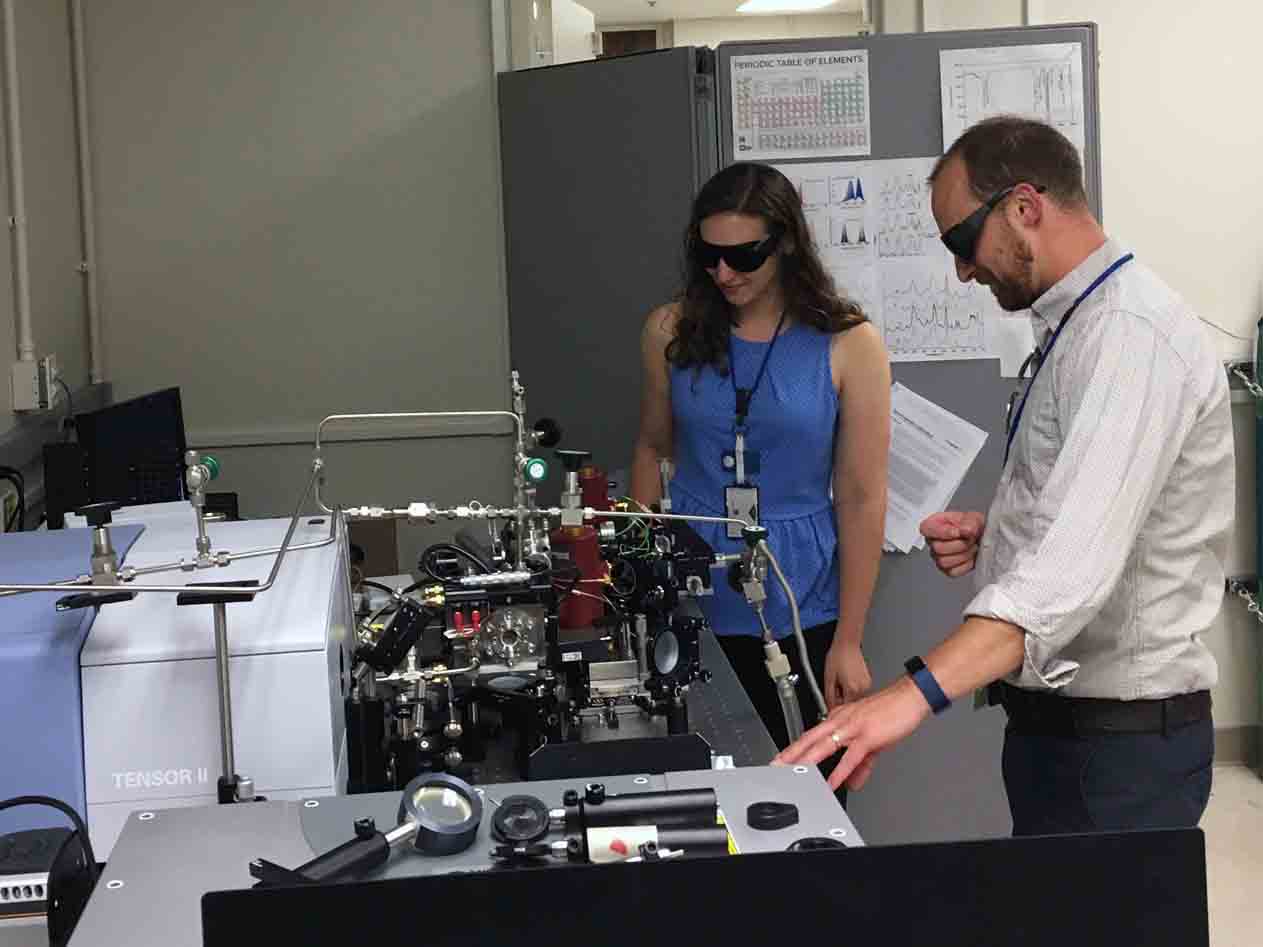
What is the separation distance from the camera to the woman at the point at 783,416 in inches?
100

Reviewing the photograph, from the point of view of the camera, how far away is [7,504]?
300cm

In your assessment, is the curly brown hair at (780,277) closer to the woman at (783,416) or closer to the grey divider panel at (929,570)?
the woman at (783,416)

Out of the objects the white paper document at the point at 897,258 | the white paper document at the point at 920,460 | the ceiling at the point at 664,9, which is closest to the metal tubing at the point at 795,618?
the white paper document at the point at 920,460

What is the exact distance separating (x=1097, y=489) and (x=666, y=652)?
22.3 inches

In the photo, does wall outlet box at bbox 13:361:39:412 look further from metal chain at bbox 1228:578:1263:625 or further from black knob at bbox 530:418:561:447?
metal chain at bbox 1228:578:1263:625

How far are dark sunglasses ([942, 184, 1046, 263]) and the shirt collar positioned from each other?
0.32ft

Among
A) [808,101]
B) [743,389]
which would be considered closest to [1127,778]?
[743,389]

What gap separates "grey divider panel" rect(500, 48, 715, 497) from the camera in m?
3.55

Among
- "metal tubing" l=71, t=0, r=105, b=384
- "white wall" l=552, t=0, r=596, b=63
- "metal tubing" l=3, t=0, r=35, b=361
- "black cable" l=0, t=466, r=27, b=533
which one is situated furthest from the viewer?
"white wall" l=552, t=0, r=596, b=63

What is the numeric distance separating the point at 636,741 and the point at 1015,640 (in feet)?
1.31

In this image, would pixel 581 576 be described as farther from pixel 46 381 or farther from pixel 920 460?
pixel 46 381

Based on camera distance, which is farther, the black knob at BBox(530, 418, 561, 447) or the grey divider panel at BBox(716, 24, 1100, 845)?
the grey divider panel at BBox(716, 24, 1100, 845)

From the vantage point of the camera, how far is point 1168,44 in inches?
164

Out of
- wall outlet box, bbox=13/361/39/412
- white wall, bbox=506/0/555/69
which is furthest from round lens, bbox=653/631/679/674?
white wall, bbox=506/0/555/69
